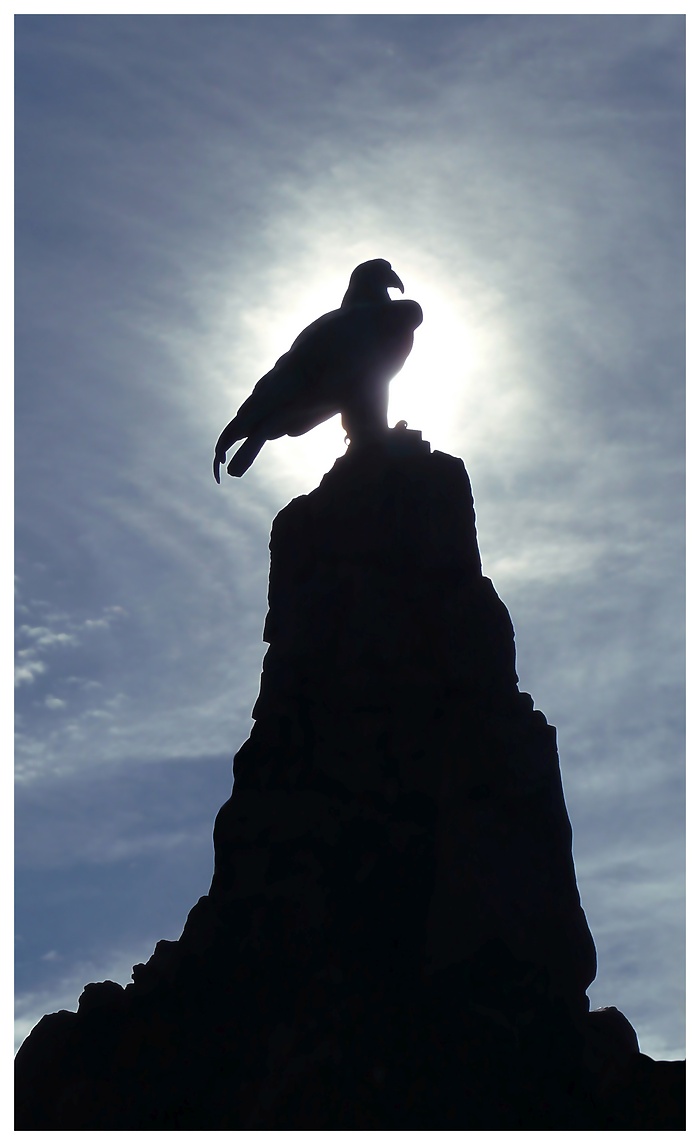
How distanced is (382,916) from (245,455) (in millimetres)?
4611

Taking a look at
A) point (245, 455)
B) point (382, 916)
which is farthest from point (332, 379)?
point (382, 916)

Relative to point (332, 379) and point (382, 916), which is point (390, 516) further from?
point (382, 916)

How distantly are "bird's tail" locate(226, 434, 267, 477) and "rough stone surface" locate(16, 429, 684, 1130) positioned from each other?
1.52 metres

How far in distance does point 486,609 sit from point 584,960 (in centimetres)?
273

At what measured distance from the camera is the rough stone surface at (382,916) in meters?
8.16

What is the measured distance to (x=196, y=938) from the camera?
362 inches

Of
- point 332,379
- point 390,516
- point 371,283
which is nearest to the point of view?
point 390,516

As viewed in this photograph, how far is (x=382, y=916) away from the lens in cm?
883

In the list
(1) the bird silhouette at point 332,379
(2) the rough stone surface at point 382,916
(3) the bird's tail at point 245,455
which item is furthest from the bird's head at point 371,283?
(2) the rough stone surface at point 382,916

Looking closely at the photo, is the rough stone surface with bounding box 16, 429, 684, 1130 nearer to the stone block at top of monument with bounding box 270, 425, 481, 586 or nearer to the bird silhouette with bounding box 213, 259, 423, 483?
the stone block at top of monument with bounding box 270, 425, 481, 586

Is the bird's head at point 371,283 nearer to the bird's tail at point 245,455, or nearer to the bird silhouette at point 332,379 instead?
the bird silhouette at point 332,379

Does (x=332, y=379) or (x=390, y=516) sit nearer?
(x=390, y=516)

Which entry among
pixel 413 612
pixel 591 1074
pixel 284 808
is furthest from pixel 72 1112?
pixel 413 612

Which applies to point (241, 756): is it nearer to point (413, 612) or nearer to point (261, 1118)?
point (413, 612)
